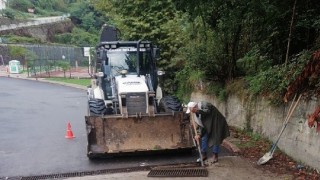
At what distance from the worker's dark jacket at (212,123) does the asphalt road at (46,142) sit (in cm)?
91

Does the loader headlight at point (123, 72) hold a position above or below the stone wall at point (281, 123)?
above

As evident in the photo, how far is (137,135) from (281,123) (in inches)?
126

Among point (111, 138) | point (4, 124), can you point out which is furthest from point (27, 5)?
point (111, 138)

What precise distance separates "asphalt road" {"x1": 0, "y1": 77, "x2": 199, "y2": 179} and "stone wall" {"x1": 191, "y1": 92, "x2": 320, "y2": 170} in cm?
206

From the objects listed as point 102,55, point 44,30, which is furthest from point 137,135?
point 44,30

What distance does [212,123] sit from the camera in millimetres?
8320

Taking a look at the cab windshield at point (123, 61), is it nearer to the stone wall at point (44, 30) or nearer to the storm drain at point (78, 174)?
the storm drain at point (78, 174)

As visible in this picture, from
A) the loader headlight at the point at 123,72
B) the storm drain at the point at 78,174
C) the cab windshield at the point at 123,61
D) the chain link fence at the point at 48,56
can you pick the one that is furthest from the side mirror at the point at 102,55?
the chain link fence at the point at 48,56

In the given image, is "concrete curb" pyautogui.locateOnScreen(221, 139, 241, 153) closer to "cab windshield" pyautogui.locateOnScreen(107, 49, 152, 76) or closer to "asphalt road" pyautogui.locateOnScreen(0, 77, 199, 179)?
"asphalt road" pyautogui.locateOnScreen(0, 77, 199, 179)

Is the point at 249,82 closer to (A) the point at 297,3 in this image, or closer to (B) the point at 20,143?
(A) the point at 297,3

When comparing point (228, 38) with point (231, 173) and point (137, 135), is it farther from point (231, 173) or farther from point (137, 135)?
point (231, 173)

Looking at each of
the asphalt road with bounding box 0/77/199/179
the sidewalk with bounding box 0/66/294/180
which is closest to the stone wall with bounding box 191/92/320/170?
the sidewalk with bounding box 0/66/294/180

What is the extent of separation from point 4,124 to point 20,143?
3.50m

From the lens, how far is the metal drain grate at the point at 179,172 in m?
7.62
